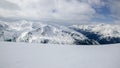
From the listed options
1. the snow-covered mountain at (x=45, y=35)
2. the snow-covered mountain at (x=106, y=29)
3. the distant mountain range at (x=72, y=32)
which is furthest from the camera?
the snow-covered mountain at (x=45, y=35)

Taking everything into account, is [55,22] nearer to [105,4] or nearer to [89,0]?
[89,0]

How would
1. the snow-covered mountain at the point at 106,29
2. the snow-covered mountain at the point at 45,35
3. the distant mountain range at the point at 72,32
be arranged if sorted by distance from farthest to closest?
the snow-covered mountain at the point at 45,35 → the distant mountain range at the point at 72,32 → the snow-covered mountain at the point at 106,29

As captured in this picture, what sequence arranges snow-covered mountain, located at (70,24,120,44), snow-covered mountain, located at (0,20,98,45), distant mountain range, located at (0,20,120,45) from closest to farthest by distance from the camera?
snow-covered mountain, located at (70,24,120,44), distant mountain range, located at (0,20,120,45), snow-covered mountain, located at (0,20,98,45)

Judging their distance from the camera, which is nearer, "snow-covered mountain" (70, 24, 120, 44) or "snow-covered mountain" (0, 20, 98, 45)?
"snow-covered mountain" (70, 24, 120, 44)

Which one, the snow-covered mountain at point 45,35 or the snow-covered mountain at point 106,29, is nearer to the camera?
the snow-covered mountain at point 106,29

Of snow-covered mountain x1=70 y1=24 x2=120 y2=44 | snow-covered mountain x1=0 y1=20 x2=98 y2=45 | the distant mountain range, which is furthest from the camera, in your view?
snow-covered mountain x1=0 y1=20 x2=98 y2=45

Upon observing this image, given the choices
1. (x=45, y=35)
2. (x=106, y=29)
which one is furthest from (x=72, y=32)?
(x=106, y=29)

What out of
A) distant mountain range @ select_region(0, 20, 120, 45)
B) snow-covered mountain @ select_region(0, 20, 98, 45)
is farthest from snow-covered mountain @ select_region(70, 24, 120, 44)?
snow-covered mountain @ select_region(0, 20, 98, 45)

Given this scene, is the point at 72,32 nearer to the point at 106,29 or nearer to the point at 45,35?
the point at 45,35

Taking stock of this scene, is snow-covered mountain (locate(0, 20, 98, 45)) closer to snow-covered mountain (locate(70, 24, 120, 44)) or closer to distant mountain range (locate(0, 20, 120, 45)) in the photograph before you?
distant mountain range (locate(0, 20, 120, 45))

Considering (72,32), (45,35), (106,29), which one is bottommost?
(45,35)

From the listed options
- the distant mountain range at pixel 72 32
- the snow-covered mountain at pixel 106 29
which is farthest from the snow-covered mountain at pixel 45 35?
the snow-covered mountain at pixel 106 29

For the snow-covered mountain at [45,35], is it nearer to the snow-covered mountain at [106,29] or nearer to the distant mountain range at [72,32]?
the distant mountain range at [72,32]

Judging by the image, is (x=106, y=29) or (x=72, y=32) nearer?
(x=106, y=29)
